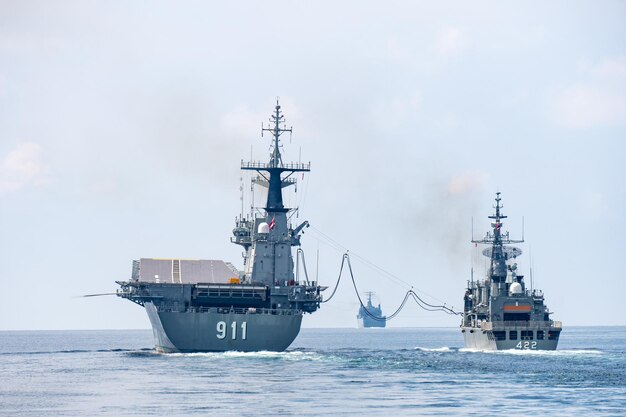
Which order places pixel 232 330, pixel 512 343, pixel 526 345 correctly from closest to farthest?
pixel 232 330
pixel 512 343
pixel 526 345

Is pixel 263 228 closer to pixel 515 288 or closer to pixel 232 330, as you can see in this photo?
pixel 232 330

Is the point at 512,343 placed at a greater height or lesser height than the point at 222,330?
lesser

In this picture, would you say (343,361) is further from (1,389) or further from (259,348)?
(1,389)

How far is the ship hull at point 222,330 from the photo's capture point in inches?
4119

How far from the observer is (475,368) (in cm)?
9406

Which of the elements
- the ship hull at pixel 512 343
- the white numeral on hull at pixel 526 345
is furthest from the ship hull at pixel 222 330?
the white numeral on hull at pixel 526 345

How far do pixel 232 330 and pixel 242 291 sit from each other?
168 inches

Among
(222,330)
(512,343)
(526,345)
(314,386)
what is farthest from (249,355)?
(526,345)

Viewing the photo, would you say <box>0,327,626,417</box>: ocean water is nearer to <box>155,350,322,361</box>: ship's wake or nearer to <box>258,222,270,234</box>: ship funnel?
<box>155,350,322,361</box>: ship's wake

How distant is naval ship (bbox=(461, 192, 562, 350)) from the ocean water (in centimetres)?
442

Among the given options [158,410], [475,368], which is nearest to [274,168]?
[475,368]

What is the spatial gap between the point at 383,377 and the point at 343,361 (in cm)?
2019

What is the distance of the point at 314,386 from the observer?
76.6m

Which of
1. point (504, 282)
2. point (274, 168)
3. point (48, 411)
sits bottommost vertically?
point (48, 411)
